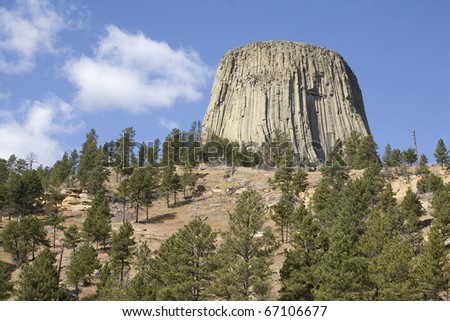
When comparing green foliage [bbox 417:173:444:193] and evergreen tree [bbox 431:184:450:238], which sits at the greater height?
green foliage [bbox 417:173:444:193]

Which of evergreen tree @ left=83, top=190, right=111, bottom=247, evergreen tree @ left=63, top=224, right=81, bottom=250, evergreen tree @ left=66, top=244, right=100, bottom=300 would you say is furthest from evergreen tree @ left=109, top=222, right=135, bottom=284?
evergreen tree @ left=83, top=190, right=111, bottom=247

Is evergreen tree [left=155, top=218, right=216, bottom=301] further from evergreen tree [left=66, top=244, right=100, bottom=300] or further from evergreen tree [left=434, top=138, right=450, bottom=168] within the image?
evergreen tree [left=434, top=138, right=450, bottom=168]

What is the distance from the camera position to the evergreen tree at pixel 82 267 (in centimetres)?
5506

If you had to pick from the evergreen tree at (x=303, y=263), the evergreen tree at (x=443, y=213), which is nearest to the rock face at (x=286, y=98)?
the evergreen tree at (x=443, y=213)

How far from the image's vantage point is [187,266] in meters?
45.5

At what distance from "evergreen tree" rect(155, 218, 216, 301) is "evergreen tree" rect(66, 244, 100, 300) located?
970cm

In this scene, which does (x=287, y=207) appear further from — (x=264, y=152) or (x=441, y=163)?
(x=264, y=152)

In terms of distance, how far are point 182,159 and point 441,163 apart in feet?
154

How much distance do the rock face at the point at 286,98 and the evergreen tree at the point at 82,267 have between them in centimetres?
10628

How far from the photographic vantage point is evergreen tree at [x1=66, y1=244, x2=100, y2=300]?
181 ft

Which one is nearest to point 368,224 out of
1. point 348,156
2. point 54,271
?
point 54,271

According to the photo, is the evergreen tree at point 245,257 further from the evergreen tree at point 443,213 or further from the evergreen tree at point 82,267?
the evergreen tree at point 443,213

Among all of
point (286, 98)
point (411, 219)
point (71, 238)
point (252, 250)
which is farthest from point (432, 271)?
point (286, 98)

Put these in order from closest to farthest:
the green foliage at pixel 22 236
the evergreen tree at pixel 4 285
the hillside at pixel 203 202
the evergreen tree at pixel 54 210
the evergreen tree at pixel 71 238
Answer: the evergreen tree at pixel 4 285 → the green foliage at pixel 22 236 → the evergreen tree at pixel 71 238 → the evergreen tree at pixel 54 210 → the hillside at pixel 203 202
